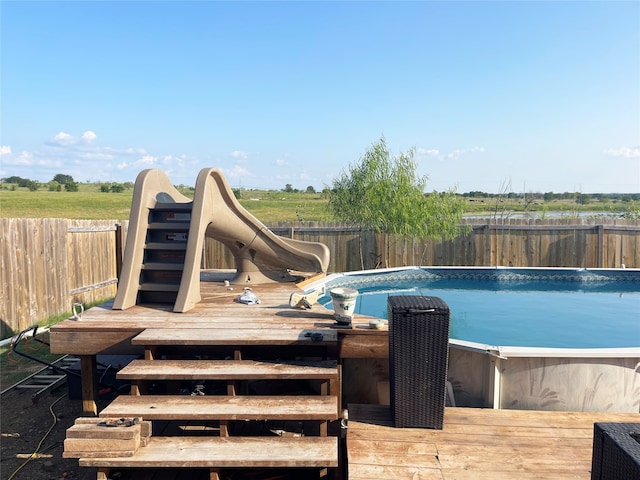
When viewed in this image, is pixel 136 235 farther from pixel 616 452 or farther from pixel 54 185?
pixel 54 185

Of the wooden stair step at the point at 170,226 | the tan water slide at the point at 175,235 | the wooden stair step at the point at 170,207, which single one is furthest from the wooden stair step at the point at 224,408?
the wooden stair step at the point at 170,207

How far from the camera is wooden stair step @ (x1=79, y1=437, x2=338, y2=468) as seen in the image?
Result: 2.75 metres

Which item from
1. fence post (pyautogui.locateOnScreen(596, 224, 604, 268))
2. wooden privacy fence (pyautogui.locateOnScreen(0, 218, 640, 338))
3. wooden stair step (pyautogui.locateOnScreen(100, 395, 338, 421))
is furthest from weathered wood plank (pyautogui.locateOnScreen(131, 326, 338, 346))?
fence post (pyautogui.locateOnScreen(596, 224, 604, 268))

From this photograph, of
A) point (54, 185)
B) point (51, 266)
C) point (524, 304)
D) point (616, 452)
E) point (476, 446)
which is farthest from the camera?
point (54, 185)

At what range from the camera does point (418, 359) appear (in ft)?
10.1

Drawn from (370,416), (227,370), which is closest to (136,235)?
(227,370)

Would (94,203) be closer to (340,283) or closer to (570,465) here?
(340,283)

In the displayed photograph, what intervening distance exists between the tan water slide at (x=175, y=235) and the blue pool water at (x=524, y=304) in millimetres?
2397

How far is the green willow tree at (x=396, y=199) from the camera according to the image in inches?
402

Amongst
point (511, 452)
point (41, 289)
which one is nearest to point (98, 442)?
point (511, 452)

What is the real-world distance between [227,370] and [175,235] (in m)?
2.37

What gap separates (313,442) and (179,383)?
1780 millimetres

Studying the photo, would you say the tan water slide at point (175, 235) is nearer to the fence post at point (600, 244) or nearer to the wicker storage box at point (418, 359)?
the wicker storage box at point (418, 359)

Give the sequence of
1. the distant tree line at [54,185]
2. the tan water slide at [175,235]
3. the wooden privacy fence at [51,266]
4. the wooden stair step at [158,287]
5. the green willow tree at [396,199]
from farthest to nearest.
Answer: the distant tree line at [54,185] → the green willow tree at [396,199] → the wooden privacy fence at [51,266] → the wooden stair step at [158,287] → the tan water slide at [175,235]
